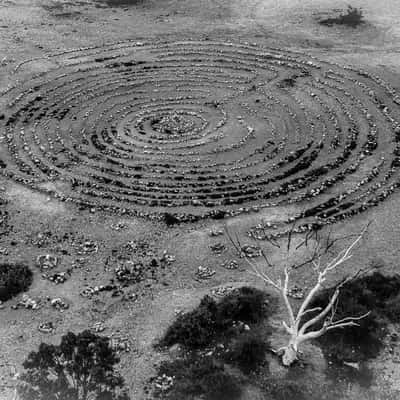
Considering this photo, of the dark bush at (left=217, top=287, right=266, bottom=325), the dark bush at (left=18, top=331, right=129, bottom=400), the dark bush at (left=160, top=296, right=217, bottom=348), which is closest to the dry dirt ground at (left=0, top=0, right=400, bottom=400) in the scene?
the dark bush at (left=18, top=331, right=129, bottom=400)

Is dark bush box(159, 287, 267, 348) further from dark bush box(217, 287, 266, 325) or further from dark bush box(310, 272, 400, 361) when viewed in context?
dark bush box(310, 272, 400, 361)

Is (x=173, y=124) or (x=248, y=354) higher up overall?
(x=173, y=124)

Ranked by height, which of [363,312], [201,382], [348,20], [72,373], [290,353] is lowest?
[72,373]

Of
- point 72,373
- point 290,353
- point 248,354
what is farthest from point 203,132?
point 72,373

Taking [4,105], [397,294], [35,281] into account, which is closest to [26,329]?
[35,281]

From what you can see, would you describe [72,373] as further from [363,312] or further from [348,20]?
[348,20]

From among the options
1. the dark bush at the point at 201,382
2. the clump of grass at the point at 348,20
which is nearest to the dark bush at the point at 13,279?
the dark bush at the point at 201,382

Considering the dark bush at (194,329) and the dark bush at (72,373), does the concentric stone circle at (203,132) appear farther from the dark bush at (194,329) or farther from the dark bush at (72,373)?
the dark bush at (72,373)
